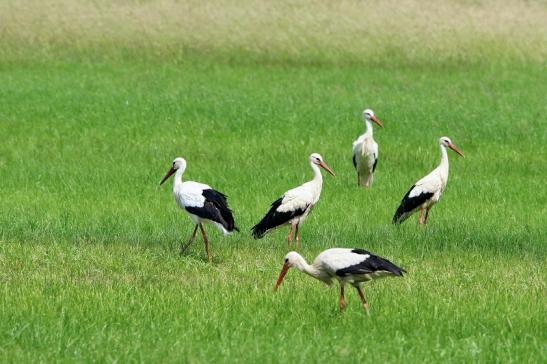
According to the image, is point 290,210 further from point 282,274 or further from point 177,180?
point 282,274

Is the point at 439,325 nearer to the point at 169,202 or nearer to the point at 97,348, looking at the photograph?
the point at 97,348

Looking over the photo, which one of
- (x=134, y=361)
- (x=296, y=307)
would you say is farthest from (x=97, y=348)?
(x=296, y=307)

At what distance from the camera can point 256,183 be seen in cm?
1892

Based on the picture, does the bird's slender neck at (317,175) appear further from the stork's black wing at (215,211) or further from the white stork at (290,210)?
the stork's black wing at (215,211)

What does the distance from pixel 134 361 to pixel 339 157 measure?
1461cm

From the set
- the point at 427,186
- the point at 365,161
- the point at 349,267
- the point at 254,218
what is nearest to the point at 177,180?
the point at 254,218

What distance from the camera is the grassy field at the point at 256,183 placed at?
9.34m

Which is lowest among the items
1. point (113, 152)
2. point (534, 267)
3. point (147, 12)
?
point (534, 267)

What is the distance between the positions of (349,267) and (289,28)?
31196 millimetres

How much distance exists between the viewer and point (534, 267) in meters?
12.8

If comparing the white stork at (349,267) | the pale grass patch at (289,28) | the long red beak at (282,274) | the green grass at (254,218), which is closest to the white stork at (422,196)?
the green grass at (254,218)

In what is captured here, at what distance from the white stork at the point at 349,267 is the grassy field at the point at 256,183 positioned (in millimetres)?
287

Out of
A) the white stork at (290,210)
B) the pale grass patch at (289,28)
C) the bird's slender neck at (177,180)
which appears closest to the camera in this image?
the bird's slender neck at (177,180)

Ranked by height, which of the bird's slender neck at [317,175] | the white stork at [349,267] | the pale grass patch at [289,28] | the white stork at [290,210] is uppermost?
the pale grass patch at [289,28]
